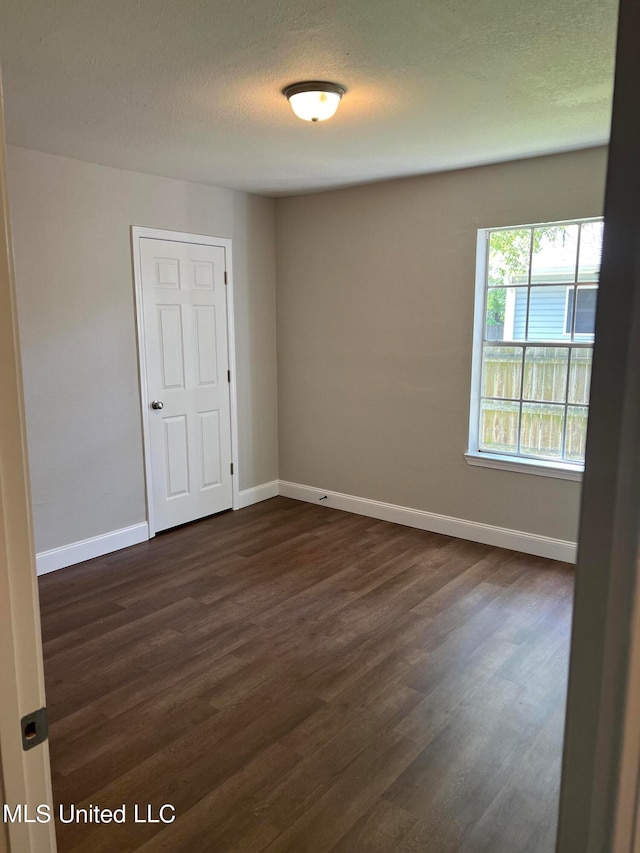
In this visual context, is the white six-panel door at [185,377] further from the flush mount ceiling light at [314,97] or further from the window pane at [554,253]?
the window pane at [554,253]

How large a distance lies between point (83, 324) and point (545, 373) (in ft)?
9.90

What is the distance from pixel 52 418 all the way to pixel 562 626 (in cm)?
318

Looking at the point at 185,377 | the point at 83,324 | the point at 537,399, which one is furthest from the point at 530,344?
the point at 83,324

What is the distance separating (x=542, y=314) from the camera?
3871 mm

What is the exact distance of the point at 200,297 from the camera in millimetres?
4508

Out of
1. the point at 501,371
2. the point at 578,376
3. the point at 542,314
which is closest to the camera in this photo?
the point at 578,376

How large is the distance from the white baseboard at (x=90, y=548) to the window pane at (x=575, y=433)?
2989 mm

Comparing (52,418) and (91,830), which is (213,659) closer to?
(91,830)

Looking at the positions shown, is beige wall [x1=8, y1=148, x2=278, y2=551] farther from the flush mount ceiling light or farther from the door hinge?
the door hinge

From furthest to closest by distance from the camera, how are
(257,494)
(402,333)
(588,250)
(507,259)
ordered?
(257,494) → (402,333) → (507,259) → (588,250)

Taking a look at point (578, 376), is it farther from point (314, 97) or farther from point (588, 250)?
point (314, 97)

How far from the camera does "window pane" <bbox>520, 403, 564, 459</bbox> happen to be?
3898 millimetres

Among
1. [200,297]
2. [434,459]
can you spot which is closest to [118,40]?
[200,297]

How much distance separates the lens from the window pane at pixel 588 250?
11.9ft
